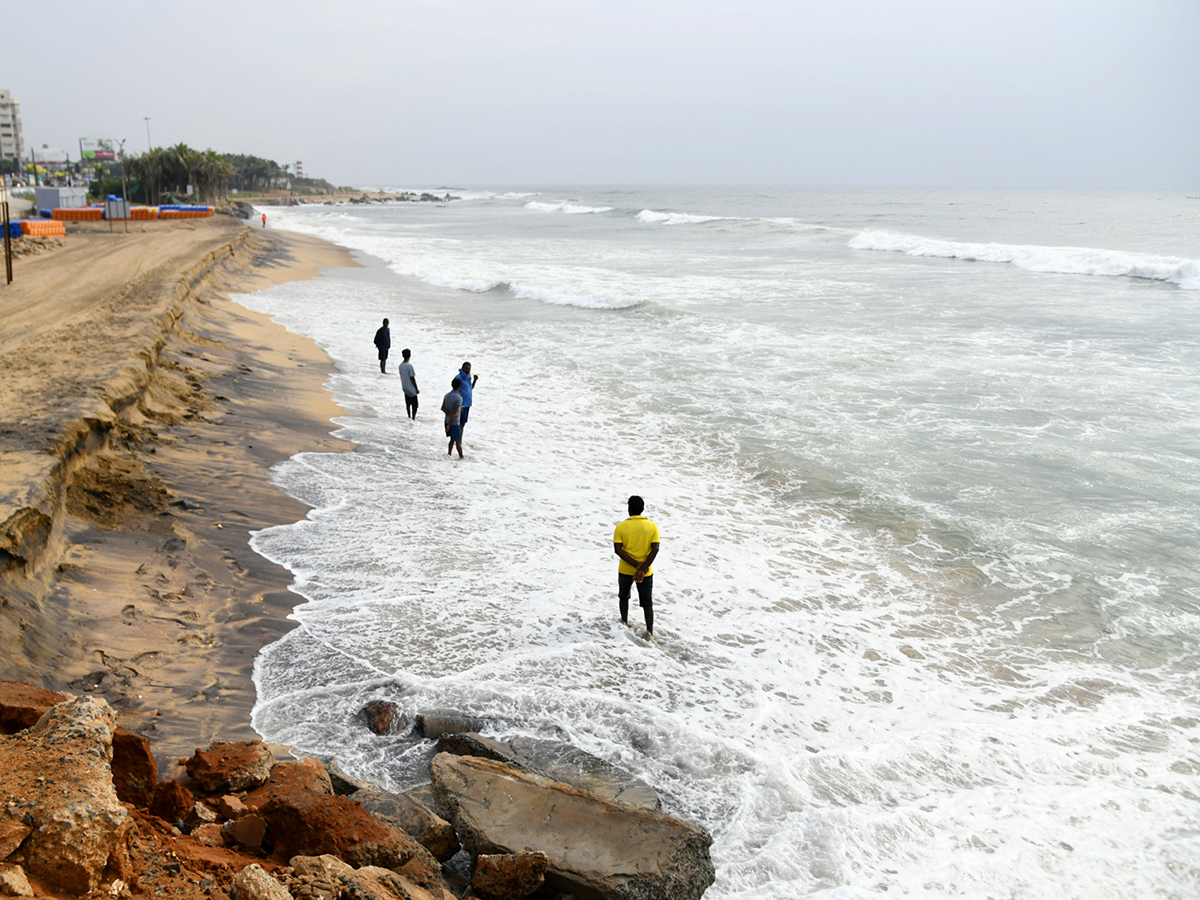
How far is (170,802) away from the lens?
4305mm

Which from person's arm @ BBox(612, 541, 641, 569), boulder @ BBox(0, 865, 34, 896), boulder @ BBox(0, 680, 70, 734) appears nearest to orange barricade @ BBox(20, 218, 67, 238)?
person's arm @ BBox(612, 541, 641, 569)

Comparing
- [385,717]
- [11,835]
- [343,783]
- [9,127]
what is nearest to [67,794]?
[11,835]

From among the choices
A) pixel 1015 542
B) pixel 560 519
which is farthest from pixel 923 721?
pixel 560 519

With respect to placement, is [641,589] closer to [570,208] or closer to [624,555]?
[624,555]

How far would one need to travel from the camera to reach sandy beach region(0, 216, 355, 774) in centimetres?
602

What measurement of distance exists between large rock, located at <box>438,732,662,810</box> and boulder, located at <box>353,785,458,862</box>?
0.65 metres

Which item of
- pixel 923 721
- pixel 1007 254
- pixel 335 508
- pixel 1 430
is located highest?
pixel 1007 254

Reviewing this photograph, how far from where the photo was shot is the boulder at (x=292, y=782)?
432cm

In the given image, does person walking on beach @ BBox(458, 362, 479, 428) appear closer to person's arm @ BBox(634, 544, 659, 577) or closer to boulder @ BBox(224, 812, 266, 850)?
person's arm @ BBox(634, 544, 659, 577)

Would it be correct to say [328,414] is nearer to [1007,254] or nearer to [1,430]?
[1,430]

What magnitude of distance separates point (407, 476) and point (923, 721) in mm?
7438

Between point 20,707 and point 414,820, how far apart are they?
219cm

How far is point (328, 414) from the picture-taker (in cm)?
1380

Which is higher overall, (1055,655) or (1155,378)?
(1155,378)
